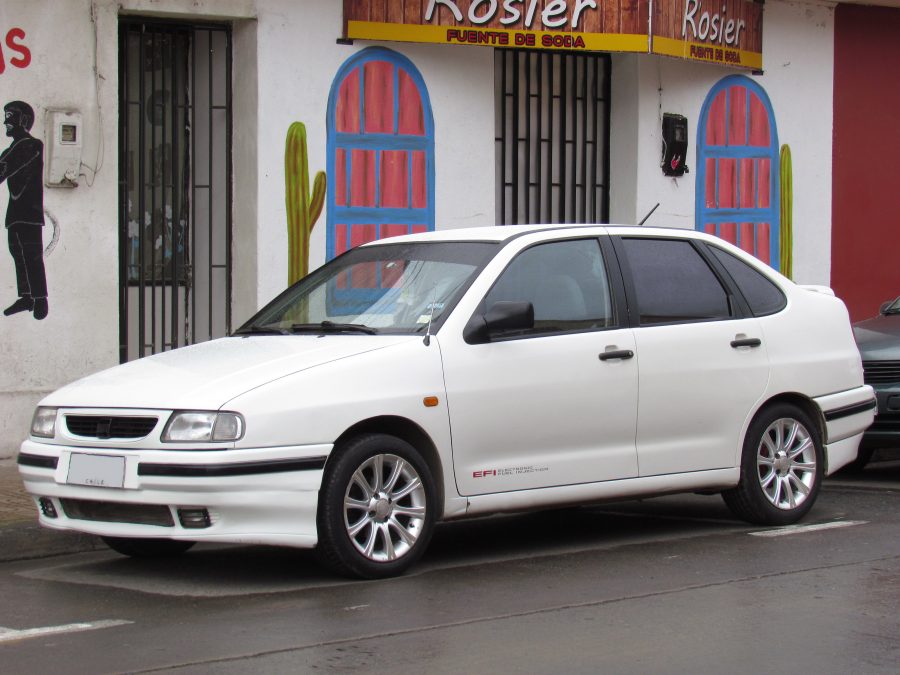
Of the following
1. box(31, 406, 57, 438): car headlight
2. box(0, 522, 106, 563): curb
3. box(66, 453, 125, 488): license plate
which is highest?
box(31, 406, 57, 438): car headlight

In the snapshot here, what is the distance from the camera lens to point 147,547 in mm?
7934

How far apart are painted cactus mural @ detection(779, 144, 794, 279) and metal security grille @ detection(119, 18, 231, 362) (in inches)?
245

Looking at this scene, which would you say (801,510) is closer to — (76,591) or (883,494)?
(883,494)

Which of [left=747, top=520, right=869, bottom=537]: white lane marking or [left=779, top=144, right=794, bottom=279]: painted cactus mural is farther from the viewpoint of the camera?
[left=779, top=144, right=794, bottom=279]: painted cactus mural

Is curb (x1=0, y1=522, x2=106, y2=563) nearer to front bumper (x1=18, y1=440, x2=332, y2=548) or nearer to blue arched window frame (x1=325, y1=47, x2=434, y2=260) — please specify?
front bumper (x1=18, y1=440, x2=332, y2=548)

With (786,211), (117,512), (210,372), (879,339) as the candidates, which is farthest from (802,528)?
(786,211)

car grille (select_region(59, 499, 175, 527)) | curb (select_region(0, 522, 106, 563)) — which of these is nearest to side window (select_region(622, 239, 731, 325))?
car grille (select_region(59, 499, 175, 527))

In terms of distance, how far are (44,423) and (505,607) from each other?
2479 millimetres

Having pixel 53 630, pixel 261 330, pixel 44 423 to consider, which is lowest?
pixel 53 630

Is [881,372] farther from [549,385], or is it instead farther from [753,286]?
[549,385]

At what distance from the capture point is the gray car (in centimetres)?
1070

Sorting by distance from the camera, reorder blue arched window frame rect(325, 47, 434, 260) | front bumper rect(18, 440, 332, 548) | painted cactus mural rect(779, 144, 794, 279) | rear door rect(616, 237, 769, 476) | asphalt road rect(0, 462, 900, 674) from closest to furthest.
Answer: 1. asphalt road rect(0, 462, 900, 674)
2. front bumper rect(18, 440, 332, 548)
3. rear door rect(616, 237, 769, 476)
4. blue arched window frame rect(325, 47, 434, 260)
5. painted cactus mural rect(779, 144, 794, 279)

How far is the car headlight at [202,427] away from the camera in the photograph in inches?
263

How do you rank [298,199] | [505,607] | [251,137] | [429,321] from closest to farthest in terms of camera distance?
1. [505,607]
2. [429,321]
3. [251,137]
4. [298,199]
